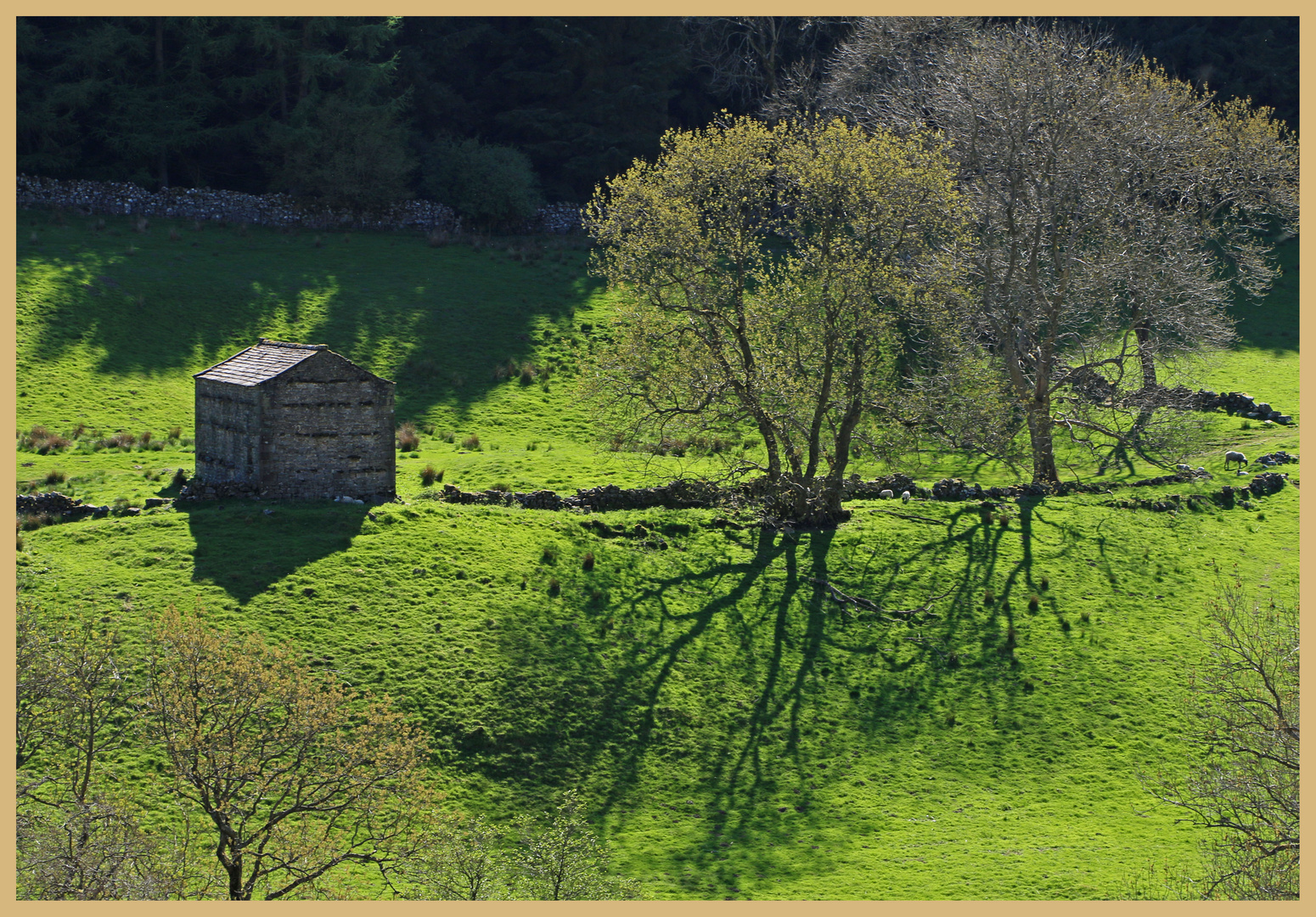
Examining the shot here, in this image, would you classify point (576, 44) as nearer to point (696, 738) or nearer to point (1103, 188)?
point (1103, 188)

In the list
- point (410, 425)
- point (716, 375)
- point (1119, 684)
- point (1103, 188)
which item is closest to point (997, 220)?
point (1103, 188)

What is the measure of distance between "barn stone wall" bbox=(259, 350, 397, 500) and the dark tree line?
34231mm

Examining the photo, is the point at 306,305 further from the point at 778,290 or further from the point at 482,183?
the point at 778,290

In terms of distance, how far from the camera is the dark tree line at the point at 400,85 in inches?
2537

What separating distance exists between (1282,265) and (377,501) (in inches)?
2291

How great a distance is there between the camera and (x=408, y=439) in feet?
142

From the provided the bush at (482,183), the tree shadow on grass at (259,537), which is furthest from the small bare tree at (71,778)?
the bush at (482,183)

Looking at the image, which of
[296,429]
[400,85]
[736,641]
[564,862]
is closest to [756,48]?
[400,85]

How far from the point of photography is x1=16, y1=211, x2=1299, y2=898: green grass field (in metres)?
24.9

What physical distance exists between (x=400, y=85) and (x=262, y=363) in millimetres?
43227

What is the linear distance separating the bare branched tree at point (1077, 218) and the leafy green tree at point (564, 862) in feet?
78.4

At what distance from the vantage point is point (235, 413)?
111ft

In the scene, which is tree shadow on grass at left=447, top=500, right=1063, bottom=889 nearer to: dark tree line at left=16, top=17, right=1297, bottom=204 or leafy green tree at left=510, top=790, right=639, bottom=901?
leafy green tree at left=510, top=790, right=639, bottom=901

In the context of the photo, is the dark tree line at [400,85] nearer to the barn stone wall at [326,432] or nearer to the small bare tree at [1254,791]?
the barn stone wall at [326,432]
